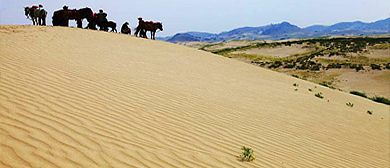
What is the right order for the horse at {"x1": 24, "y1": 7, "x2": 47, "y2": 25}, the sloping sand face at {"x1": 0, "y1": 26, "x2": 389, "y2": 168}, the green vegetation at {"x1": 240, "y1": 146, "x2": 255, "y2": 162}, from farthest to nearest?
the horse at {"x1": 24, "y1": 7, "x2": 47, "y2": 25}, the green vegetation at {"x1": 240, "y1": 146, "x2": 255, "y2": 162}, the sloping sand face at {"x1": 0, "y1": 26, "x2": 389, "y2": 168}

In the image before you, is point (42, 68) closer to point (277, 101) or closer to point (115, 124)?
point (115, 124)

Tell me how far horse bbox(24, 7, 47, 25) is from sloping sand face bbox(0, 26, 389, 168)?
8679 millimetres

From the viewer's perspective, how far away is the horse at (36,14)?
1587 centimetres

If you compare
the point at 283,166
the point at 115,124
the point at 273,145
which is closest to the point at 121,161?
the point at 115,124

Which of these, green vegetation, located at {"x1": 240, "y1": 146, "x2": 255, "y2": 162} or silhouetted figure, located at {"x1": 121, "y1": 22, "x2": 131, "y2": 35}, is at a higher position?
silhouetted figure, located at {"x1": 121, "y1": 22, "x2": 131, "y2": 35}

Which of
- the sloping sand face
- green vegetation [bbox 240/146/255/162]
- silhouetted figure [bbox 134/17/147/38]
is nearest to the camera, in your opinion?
the sloping sand face

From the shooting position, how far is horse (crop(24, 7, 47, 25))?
1587 centimetres

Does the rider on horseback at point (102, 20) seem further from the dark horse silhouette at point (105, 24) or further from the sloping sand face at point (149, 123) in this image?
the sloping sand face at point (149, 123)

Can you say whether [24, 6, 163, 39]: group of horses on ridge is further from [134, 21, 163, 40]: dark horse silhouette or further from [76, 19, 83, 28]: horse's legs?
[134, 21, 163, 40]: dark horse silhouette

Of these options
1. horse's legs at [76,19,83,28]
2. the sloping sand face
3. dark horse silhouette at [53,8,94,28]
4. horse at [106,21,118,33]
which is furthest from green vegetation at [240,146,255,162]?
horse at [106,21,118,33]

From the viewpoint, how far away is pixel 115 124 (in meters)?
3.91

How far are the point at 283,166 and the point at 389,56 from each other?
117 feet

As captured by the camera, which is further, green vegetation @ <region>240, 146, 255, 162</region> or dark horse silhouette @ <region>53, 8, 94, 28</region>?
dark horse silhouette @ <region>53, 8, 94, 28</region>

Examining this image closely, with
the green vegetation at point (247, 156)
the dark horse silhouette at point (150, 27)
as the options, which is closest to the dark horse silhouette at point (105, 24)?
the dark horse silhouette at point (150, 27)
